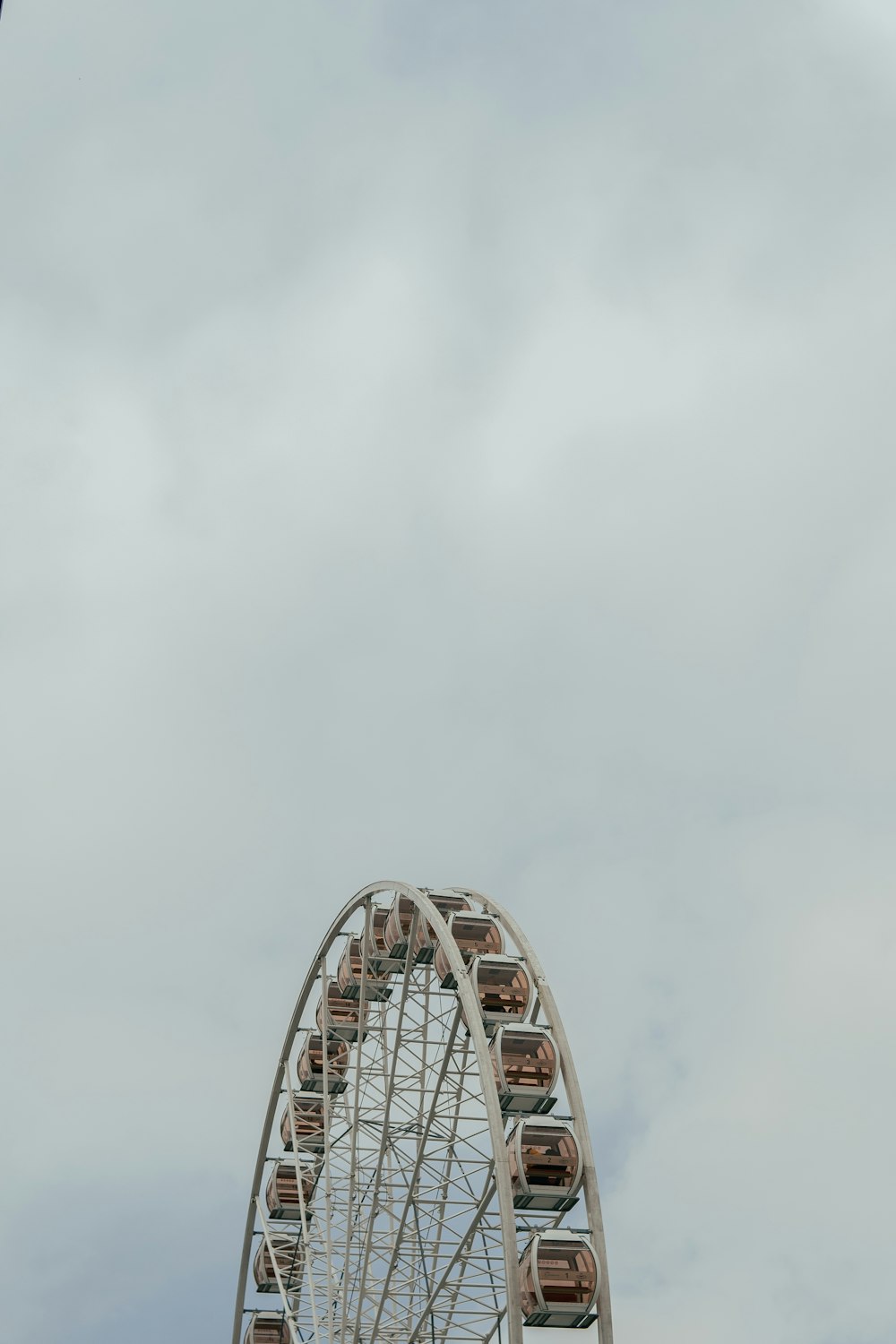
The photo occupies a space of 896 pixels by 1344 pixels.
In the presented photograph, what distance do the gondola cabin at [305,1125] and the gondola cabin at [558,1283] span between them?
13.8 meters

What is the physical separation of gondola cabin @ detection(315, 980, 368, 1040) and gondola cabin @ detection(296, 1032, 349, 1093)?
300 millimetres

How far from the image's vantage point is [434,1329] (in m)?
36.6

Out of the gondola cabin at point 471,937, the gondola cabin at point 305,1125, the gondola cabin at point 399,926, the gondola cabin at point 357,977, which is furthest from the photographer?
the gondola cabin at point 305,1125

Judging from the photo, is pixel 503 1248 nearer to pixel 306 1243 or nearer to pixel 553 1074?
pixel 553 1074

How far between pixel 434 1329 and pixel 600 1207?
529cm

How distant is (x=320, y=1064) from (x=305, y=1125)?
156cm

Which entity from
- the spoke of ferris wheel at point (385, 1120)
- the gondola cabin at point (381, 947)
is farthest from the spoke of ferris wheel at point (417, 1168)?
the gondola cabin at point (381, 947)

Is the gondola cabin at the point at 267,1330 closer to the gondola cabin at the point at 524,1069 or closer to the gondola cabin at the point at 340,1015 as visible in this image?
the gondola cabin at the point at 340,1015

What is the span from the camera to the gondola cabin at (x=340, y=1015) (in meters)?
45.0

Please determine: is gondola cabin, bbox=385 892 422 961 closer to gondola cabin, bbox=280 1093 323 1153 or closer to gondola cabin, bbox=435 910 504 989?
gondola cabin, bbox=435 910 504 989

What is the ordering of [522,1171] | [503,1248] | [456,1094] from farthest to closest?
[456,1094]
[522,1171]
[503,1248]

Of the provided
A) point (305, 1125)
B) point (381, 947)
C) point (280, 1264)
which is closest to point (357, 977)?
point (381, 947)

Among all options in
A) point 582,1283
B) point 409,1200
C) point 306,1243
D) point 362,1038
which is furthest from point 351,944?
point 582,1283

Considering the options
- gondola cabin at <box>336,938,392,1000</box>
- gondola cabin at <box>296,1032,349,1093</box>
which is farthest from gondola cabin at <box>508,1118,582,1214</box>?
gondola cabin at <box>296,1032,349,1093</box>
